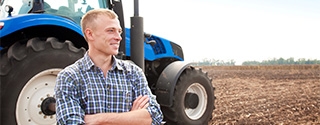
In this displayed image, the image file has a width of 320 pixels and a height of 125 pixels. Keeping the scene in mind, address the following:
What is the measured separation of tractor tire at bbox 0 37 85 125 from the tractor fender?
5.60ft

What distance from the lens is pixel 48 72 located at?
3.06m

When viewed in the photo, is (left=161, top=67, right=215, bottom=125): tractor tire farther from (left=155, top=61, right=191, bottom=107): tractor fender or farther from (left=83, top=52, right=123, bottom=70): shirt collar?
(left=83, top=52, right=123, bottom=70): shirt collar

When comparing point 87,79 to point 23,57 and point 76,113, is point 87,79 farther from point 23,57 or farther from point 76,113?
point 23,57

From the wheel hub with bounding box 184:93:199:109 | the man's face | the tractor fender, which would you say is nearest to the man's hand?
the man's face

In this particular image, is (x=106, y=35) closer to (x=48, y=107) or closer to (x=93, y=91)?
(x=93, y=91)

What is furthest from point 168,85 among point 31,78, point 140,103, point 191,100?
point 140,103

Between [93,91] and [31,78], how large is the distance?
4.20 feet

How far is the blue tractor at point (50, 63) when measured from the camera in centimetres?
284

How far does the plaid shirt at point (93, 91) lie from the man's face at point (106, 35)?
0.12 metres

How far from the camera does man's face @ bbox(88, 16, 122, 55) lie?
6.41 feet

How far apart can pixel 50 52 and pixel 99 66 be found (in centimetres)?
122

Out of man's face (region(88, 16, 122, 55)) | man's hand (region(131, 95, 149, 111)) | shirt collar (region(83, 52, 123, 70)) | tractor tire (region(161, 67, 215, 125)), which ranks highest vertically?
man's face (region(88, 16, 122, 55))

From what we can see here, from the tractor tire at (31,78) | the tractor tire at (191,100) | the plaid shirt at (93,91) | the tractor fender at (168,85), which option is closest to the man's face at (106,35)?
the plaid shirt at (93,91)

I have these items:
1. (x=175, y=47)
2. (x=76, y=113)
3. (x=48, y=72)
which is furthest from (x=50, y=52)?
(x=175, y=47)
